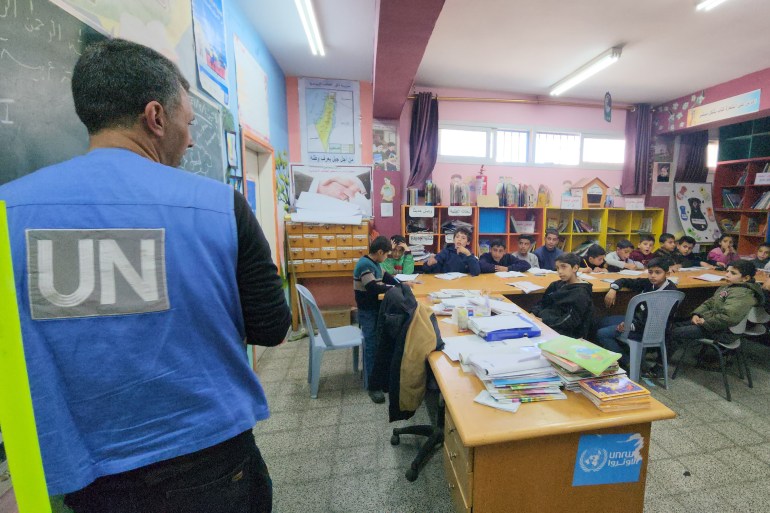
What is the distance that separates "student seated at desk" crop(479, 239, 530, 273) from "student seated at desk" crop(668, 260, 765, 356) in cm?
157

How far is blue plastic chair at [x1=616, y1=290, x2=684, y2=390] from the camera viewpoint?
2.49 meters

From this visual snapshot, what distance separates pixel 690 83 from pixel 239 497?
660 centimetres

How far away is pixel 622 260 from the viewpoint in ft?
13.6

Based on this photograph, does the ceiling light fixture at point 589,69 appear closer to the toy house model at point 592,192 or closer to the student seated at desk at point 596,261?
the toy house model at point 592,192

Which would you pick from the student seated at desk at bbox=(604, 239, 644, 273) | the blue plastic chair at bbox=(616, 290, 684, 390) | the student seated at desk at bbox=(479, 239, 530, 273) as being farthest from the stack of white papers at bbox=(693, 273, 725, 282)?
the student seated at desk at bbox=(479, 239, 530, 273)

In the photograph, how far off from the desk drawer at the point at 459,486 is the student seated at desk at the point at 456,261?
94.4 inches

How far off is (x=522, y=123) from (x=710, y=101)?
2553mm

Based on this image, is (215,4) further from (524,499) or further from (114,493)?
(524,499)

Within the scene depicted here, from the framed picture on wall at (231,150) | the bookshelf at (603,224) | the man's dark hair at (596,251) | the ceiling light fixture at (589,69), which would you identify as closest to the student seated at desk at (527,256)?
the man's dark hair at (596,251)

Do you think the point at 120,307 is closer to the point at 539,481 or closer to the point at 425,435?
the point at 539,481

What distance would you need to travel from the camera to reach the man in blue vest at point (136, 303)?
0.54m

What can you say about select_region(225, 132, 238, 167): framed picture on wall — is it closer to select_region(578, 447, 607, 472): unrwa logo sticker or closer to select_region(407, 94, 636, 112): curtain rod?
select_region(578, 447, 607, 472): unrwa logo sticker

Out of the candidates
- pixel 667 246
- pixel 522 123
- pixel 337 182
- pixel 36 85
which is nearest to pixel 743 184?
pixel 667 246

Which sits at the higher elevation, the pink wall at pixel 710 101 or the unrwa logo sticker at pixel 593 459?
the pink wall at pixel 710 101
